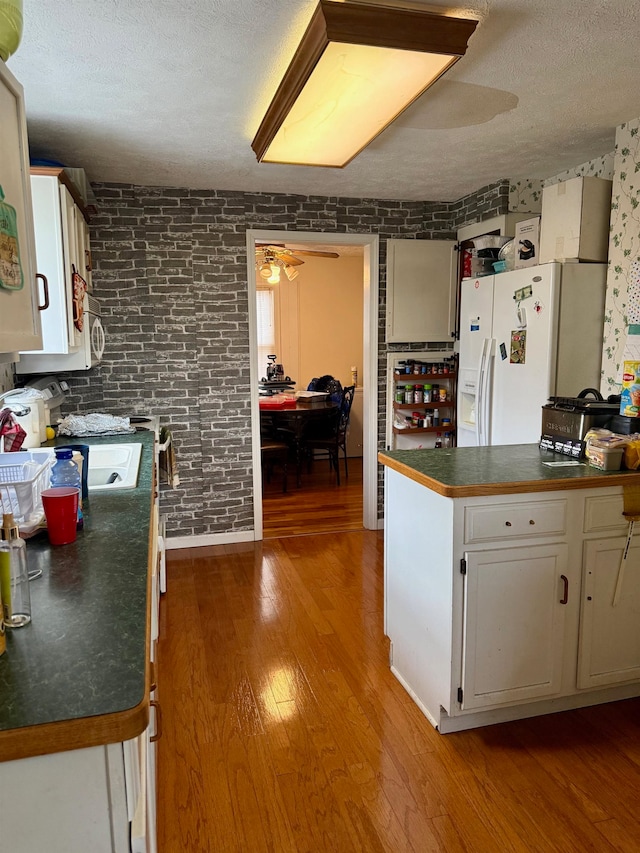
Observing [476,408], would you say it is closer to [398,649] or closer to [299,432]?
[398,649]

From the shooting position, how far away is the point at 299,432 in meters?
5.62

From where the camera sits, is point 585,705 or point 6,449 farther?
point 585,705

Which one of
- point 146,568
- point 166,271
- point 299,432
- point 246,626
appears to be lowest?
point 246,626

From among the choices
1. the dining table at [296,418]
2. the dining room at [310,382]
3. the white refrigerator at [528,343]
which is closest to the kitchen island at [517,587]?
the white refrigerator at [528,343]

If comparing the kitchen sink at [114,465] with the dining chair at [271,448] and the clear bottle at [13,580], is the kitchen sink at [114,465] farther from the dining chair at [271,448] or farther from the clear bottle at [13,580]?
the dining chair at [271,448]

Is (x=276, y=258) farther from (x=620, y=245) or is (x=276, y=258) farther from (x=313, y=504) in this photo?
(x=620, y=245)

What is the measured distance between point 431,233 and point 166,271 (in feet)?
6.44

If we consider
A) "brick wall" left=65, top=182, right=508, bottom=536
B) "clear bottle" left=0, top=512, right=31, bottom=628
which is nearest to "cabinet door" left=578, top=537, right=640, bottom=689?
"clear bottle" left=0, top=512, right=31, bottom=628

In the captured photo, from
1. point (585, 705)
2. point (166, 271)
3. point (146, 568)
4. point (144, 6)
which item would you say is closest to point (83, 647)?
point (146, 568)

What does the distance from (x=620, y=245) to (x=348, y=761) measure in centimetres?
264

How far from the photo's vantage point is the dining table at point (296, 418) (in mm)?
5566

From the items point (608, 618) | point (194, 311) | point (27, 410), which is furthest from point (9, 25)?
point (194, 311)

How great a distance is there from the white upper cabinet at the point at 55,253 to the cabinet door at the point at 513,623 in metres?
1.92

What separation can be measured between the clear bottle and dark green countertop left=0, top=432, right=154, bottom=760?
0.03 metres
